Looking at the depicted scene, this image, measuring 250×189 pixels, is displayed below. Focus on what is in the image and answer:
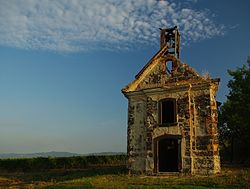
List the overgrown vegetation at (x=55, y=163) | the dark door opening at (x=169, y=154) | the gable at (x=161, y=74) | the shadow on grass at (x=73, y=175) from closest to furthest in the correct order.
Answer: the gable at (x=161, y=74), the shadow on grass at (x=73, y=175), the dark door opening at (x=169, y=154), the overgrown vegetation at (x=55, y=163)

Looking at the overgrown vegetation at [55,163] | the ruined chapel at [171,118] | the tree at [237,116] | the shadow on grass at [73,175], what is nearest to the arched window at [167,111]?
the ruined chapel at [171,118]

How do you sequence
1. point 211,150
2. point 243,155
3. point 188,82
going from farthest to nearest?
1. point 243,155
2. point 188,82
3. point 211,150

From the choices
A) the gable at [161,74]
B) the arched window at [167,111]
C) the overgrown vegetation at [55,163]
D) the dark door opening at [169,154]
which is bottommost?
the overgrown vegetation at [55,163]

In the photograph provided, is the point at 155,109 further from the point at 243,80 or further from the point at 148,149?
the point at 243,80

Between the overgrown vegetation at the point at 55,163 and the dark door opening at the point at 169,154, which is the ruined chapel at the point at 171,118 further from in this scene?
the overgrown vegetation at the point at 55,163

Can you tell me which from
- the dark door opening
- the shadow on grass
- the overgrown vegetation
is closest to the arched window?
the dark door opening

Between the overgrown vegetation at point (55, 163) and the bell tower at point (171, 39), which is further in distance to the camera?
the overgrown vegetation at point (55, 163)

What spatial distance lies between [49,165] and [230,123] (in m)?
24.7

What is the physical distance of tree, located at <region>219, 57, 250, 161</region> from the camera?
96.5 feet

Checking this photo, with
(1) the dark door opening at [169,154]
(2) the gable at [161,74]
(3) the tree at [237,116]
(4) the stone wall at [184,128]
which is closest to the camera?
(4) the stone wall at [184,128]

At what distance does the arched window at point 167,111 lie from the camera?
Result: 20.3 m

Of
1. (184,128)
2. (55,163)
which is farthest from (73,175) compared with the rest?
(55,163)

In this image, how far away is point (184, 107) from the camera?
63.9 feet

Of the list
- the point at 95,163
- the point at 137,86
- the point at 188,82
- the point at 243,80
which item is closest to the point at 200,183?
the point at 188,82
